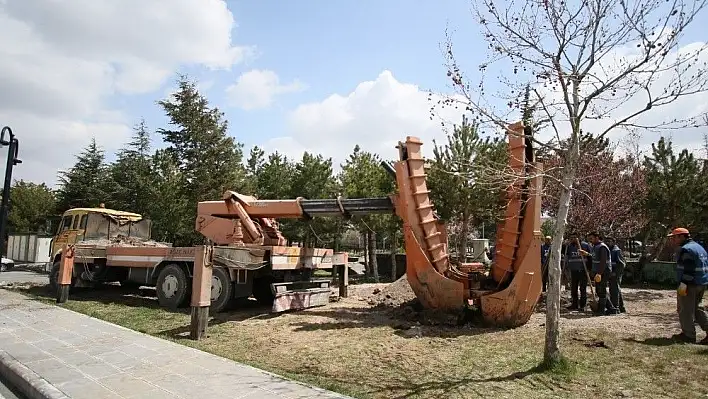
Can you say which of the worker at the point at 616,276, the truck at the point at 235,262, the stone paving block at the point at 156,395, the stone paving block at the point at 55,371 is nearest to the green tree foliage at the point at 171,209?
the truck at the point at 235,262

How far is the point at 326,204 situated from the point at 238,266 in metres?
2.32

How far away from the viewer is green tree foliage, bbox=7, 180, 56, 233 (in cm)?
4125

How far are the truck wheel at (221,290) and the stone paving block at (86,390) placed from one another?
4.96m

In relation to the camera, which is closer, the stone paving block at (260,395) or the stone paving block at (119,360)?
the stone paving block at (260,395)

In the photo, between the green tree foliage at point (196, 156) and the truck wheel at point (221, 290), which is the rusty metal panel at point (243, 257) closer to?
the truck wheel at point (221, 290)

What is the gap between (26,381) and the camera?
6.03 m

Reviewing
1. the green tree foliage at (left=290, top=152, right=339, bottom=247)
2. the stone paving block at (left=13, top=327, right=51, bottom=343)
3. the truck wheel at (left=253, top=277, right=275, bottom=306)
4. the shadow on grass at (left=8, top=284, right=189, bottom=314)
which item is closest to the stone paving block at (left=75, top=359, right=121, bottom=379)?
the stone paving block at (left=13, top=327, right=51, bottom=343)

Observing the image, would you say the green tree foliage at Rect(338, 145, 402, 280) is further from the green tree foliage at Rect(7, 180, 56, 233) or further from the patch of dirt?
the green tree foliage at Rect(7, 180, 56, 233)

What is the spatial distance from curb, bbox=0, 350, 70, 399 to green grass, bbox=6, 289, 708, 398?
2.28 m

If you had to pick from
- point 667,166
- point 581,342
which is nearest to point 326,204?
point 581,342

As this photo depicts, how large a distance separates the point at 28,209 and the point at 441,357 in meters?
44.7

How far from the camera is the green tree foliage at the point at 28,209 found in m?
41.2

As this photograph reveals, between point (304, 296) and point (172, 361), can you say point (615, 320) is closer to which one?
point (304, 296)

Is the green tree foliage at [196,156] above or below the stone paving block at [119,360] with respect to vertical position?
above
